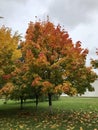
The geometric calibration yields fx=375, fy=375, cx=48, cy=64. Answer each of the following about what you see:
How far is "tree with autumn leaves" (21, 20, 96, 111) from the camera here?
22.2 m

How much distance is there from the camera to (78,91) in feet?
77.4

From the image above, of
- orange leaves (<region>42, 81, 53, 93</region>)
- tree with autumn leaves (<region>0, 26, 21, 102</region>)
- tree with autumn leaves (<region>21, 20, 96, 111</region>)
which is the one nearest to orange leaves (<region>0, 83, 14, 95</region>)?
tree with autumn leaves (<region>0, 26, 21, 102</region>)

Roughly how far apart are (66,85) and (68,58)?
1837 mm

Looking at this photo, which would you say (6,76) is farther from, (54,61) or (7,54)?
(54,61)

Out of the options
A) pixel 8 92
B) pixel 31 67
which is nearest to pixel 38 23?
pixel 31 67

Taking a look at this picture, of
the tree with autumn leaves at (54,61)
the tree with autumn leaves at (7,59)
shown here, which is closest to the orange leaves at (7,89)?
the tree with autumn leaves at (7,59)

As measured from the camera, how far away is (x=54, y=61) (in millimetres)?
23266

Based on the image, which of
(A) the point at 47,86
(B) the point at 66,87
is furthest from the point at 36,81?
(B) the point at 66,87

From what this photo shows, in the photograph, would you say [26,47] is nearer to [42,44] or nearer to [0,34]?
[42,44]

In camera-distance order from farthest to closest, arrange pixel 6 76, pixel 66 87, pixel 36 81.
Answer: pixel 6 76
pixel 36 81
pixel 66 87

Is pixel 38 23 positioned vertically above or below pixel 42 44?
above

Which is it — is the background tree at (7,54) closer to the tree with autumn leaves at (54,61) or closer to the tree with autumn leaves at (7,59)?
the tree with autumn leaves at (7,59)

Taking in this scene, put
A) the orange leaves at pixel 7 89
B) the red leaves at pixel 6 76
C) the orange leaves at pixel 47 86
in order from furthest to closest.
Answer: the red leaves at pixel 6 76, the orange leaves at pixel 7 89, the orange leaves at pixel 47 86

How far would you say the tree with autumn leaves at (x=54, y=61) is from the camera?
22234mm
